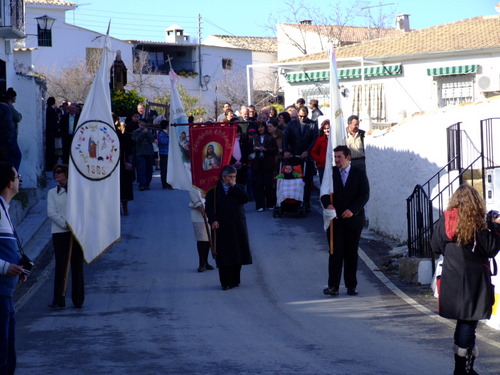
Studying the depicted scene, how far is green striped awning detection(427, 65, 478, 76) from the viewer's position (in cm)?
2912

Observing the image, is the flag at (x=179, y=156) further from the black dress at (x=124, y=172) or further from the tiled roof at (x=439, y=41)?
the tiled roof at (x=439, y=41)

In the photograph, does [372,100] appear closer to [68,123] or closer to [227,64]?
[68,123]

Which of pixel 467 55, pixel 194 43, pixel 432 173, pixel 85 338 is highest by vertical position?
pixel 194 43

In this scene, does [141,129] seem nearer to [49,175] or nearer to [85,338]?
[49,175]

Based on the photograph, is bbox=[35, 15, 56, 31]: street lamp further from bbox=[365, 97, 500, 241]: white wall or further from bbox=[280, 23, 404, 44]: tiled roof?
bbox=[280, 23, 404, 44]: tiled roof

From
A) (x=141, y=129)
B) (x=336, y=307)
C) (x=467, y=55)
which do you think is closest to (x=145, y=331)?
(x=336, y=307)

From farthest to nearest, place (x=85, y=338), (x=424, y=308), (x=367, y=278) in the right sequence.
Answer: (x=367, y=278) < (x=424, y=308) < (x=85, y=338)

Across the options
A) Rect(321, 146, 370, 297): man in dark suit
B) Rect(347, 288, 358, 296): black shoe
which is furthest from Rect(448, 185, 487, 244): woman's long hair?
Rect(347, 288, 358, 296): black shoe

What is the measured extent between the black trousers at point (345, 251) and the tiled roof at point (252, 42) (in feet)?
183

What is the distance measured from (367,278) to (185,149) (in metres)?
3.55

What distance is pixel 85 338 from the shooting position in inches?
376

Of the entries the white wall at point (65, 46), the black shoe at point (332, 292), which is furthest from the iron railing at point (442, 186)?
the white wall at point (65, 46)

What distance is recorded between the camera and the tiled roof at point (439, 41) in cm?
2962

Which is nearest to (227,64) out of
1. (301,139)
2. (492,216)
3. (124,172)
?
(124,172)
